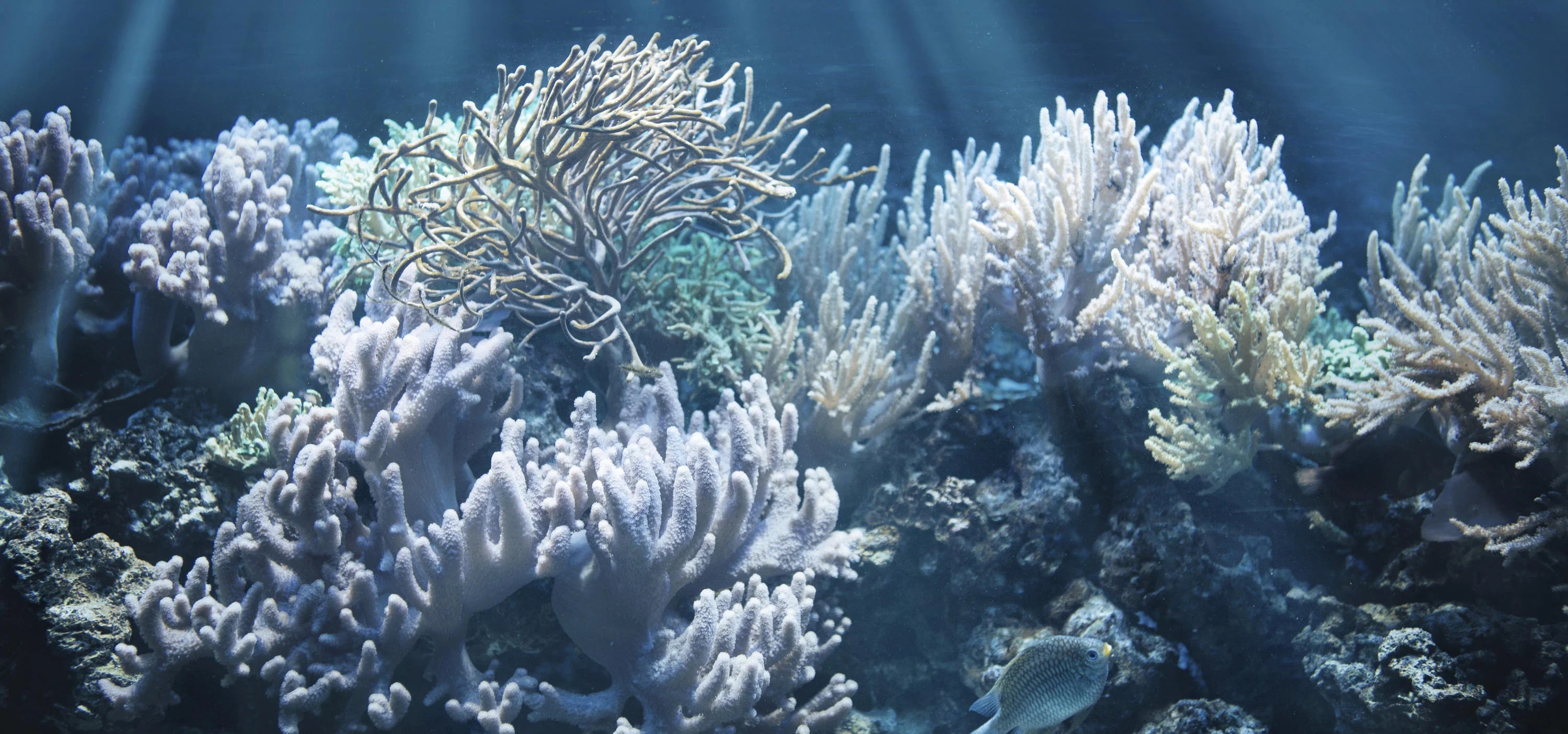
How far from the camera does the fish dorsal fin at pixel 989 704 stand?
2086 millimetres

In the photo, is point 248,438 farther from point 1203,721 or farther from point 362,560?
point 1203,721

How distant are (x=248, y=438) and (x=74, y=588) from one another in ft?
2.23

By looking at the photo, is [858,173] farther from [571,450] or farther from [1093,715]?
[1093,715]

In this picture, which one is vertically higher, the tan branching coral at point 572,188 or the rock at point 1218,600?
the tan branching coral at point 572,188

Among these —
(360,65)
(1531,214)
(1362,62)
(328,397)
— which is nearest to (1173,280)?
(1531,214)

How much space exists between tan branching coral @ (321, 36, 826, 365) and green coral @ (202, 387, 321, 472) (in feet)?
2.24

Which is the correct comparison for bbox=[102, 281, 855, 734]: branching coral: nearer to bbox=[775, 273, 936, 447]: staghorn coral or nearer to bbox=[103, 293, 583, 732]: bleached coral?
bbox=[103, 293, 583, 732]: bleached coral

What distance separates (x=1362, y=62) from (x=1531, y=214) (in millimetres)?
4693

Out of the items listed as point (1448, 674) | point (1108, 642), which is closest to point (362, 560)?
→ point (1108, 642)

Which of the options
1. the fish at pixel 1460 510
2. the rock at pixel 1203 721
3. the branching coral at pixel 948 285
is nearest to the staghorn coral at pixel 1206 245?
the branching coral at pixel 948 285

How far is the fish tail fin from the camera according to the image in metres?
2.96

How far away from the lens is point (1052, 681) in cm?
202

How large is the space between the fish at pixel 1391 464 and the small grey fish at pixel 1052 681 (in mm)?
1756

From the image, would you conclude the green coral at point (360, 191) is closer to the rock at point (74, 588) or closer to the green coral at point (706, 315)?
the green coral at point (706, 315)
